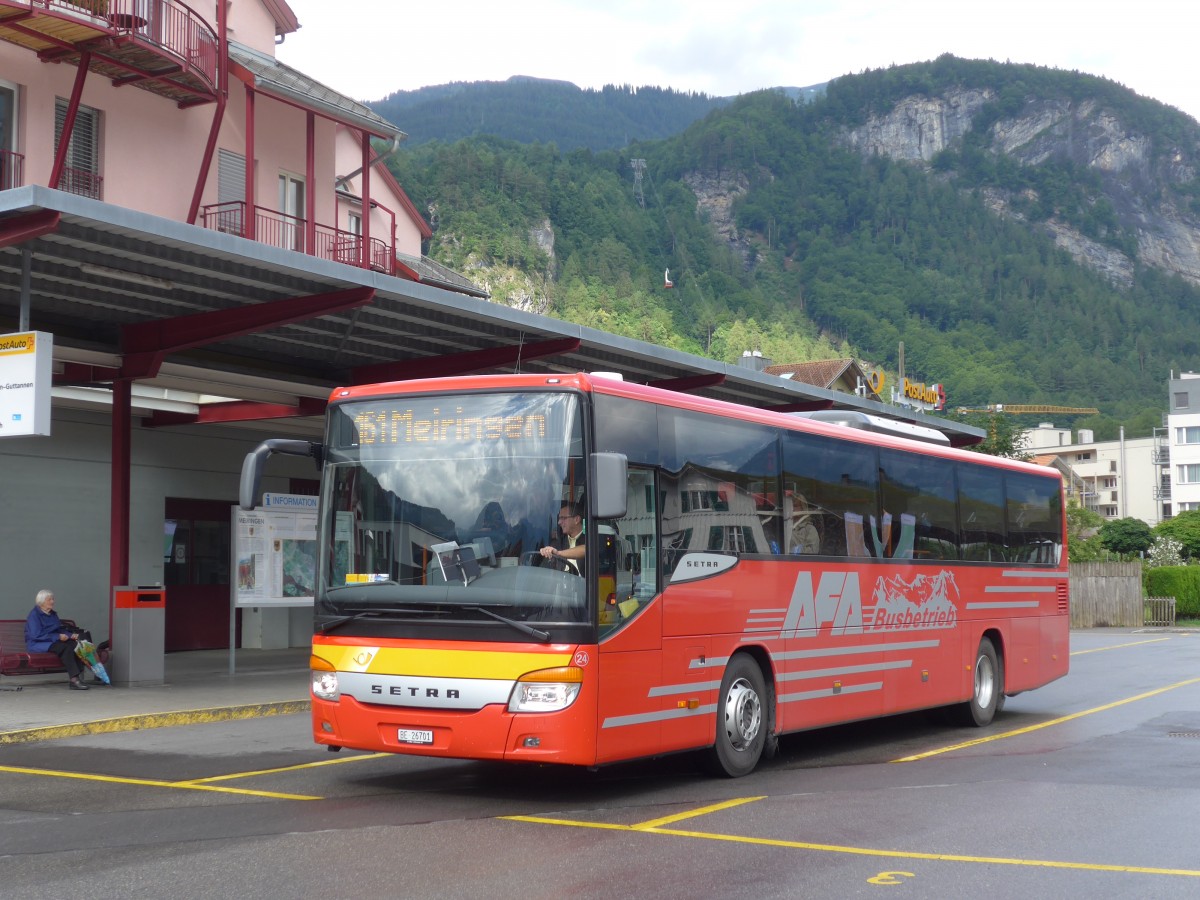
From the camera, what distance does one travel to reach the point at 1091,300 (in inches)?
6944

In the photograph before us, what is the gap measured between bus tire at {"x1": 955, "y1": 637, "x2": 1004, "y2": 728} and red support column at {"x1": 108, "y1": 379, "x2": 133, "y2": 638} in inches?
424

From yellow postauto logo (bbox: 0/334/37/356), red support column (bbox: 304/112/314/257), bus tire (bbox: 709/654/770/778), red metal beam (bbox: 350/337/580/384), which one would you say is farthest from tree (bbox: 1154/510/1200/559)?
yellow postauto logo (bbox: 0/334/37/356)

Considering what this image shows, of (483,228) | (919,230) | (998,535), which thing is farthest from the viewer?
(919,230)

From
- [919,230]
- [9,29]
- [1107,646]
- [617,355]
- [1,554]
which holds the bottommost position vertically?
[1107,646]

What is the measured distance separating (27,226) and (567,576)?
7.17 metres

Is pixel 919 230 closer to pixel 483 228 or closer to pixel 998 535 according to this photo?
pixel 483 228

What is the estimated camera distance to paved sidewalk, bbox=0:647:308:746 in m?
14.1

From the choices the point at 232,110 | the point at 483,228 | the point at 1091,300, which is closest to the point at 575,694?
the point at 232,110

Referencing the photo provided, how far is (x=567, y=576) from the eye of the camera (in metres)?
9.05

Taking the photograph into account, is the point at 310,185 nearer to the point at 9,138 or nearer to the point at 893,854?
the point at 9,138

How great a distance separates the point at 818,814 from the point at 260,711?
28.9ft

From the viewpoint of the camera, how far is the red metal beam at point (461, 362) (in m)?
19.5

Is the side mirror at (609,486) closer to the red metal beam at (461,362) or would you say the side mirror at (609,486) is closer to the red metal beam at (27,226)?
the red metal beam at (27,226)

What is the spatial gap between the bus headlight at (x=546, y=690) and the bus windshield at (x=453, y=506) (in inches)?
13.7
